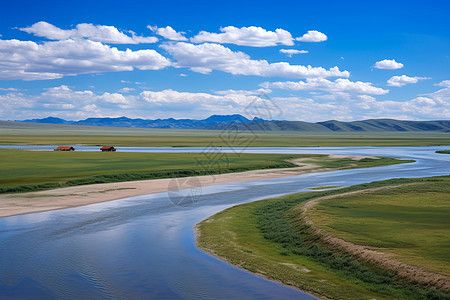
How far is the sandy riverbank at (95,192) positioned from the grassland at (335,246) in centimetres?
1222

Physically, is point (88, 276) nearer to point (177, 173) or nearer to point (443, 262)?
point (443, 262)

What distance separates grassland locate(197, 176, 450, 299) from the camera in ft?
48.7

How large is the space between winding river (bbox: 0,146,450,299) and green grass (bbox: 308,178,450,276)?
5.17m

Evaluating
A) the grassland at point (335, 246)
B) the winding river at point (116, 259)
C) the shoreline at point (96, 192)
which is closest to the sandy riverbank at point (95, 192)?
the shoreline at point (96, 192)

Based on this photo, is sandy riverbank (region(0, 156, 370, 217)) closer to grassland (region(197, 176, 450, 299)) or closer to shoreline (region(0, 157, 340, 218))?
shoreline (region(0, 157, 340, 218))

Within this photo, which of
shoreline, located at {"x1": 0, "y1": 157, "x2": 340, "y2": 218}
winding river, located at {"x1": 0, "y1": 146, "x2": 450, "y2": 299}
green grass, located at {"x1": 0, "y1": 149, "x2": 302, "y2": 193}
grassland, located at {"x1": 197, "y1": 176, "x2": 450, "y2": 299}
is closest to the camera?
grassland, located at {"x1": 197, "y1": 176, "x2": 450, "y2": 299}

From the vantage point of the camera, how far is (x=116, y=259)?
1856cm

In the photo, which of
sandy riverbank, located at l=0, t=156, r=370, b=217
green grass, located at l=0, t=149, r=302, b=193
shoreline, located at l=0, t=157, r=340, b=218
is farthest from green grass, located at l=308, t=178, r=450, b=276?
green grass, located at l=0, t=149, r=302, b=193

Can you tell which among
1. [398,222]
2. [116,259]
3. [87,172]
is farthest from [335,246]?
[87,172]

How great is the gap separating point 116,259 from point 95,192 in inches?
821

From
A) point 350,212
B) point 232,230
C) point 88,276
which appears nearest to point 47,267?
point 88,276

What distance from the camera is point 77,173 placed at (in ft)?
161

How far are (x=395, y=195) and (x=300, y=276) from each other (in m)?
20.2

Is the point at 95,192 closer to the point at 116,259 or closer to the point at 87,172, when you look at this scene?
the point at 87,172
